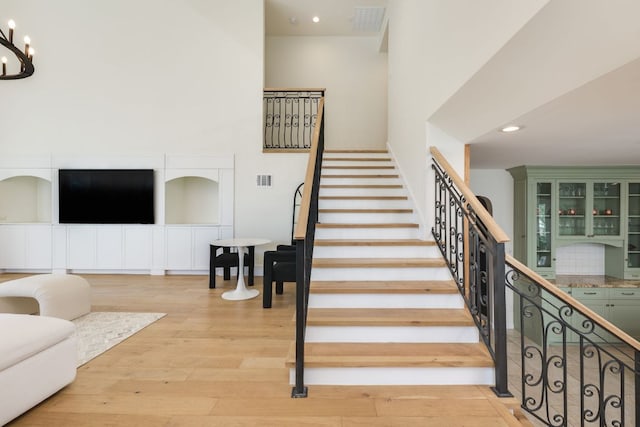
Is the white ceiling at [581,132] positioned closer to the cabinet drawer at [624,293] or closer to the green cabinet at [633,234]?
the green cabinet at [633,234]

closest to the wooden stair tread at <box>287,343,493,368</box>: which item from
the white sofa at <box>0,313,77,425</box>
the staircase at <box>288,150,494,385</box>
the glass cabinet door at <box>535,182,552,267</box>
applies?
the staircase at <box>288,150,494,385</box>

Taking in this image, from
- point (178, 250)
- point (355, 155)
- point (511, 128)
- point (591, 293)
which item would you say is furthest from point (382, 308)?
point (591, 293)

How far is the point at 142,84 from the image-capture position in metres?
5.89

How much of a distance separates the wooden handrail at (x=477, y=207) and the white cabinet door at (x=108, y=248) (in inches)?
210

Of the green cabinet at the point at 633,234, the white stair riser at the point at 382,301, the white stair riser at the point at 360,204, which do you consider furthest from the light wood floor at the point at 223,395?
the green cabinet at the point at 633,234

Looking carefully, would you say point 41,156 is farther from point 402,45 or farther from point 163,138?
point 402,45

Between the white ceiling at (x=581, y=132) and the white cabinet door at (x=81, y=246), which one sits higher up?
the white ceiling at (x=581, y=132)

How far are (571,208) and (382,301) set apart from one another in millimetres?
4657

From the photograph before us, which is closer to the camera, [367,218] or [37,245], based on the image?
[367,218]

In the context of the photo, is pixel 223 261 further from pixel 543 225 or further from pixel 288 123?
pixel 543 225

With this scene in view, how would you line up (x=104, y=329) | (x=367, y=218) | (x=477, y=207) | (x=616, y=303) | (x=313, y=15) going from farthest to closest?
(x=313, y=15), (x=616, y=303), (x=367, y=218), (x=104, y=329), (x=477, y=207)

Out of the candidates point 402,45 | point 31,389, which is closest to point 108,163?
point 31,389

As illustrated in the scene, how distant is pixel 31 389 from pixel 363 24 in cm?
732

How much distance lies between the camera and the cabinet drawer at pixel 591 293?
17.4 ft
